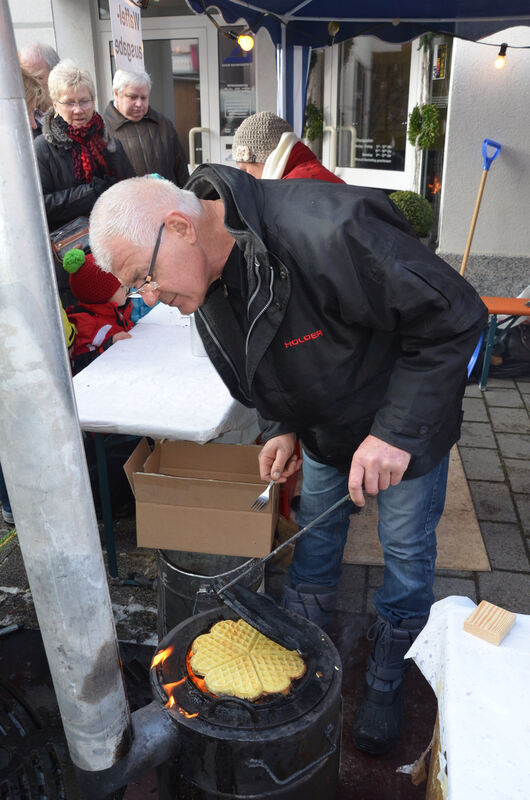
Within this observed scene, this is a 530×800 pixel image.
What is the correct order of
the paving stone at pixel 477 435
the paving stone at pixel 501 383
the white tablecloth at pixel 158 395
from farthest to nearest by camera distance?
the paving stone at pixel 501 383 → the paving stone at pixel 477 435 → the white tablecloth at pixel 158 395

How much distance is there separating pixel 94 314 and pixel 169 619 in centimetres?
176

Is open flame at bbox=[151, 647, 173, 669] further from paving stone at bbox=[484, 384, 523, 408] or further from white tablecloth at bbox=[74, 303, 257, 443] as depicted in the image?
paving stone at bbox=[484, 384, 523, 408]

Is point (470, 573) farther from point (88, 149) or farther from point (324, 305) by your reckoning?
point (88, 149)

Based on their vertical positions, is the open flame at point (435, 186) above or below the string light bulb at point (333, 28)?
below

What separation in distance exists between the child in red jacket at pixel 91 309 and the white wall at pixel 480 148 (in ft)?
13.7

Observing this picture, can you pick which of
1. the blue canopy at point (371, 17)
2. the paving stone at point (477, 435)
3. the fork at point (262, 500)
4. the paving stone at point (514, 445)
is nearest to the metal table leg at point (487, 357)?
the paving stone at point (477, 435)

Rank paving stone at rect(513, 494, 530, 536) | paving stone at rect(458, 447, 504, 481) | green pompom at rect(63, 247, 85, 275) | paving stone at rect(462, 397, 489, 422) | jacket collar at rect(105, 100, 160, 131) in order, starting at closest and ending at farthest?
1. green pompom at rect(63, 247, 85, 275)
2. paving stone at rect(513, 494, 530, 536)
3. paving stone at rect(458, 447, 504, 481)
4. paving stone at rect(462, 397, 489, 422)
5. jacket collar at rect(105, 100, 160, 131)

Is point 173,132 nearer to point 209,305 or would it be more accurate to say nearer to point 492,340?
point 492,340

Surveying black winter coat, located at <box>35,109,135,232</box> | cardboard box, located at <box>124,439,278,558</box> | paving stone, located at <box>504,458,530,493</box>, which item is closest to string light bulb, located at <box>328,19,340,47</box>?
black winter coat, located at <box>35,109,135,232</box>

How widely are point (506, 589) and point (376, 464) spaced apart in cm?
160

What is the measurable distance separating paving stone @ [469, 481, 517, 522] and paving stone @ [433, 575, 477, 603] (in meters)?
0.60

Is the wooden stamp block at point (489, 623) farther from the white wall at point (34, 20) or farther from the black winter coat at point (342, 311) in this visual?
the white wall at point (34, 20)

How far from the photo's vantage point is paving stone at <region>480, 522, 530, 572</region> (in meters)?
3.27

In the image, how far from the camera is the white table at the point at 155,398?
257 cm
